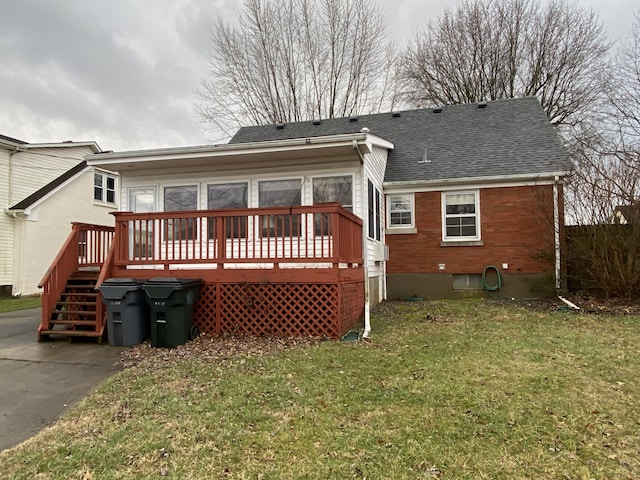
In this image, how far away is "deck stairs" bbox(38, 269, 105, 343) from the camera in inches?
260

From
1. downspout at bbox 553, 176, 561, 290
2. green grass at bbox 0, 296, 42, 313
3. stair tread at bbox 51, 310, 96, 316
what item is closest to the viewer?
stair tread at bbox 51, 310, 96, 316

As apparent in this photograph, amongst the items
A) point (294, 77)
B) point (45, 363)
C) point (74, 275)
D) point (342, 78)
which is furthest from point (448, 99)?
point (45, 363)

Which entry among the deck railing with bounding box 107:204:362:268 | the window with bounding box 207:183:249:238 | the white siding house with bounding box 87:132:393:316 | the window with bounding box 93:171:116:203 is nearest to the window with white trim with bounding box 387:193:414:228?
the white siding house with bounding box 87:132:393:316

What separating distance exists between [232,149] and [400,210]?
5.84 metres

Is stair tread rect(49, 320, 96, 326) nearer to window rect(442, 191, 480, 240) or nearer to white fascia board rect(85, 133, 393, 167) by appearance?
white fascia board rect(85, 133, 393, 167)

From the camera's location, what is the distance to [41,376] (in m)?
4.90

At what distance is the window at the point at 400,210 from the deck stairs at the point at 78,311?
7908 millimetres

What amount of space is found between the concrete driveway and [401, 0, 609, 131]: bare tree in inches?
918

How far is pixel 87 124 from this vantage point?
72.0 ft

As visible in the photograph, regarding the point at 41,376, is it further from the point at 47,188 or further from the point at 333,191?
the point at 47,188

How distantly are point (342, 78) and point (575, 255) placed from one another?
59.9 feet

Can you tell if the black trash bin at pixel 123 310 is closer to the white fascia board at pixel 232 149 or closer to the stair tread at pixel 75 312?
the stair tread at pixel 75 312

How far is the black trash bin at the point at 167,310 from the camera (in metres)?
5.95

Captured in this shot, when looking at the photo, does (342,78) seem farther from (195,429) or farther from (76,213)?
(195,429)
